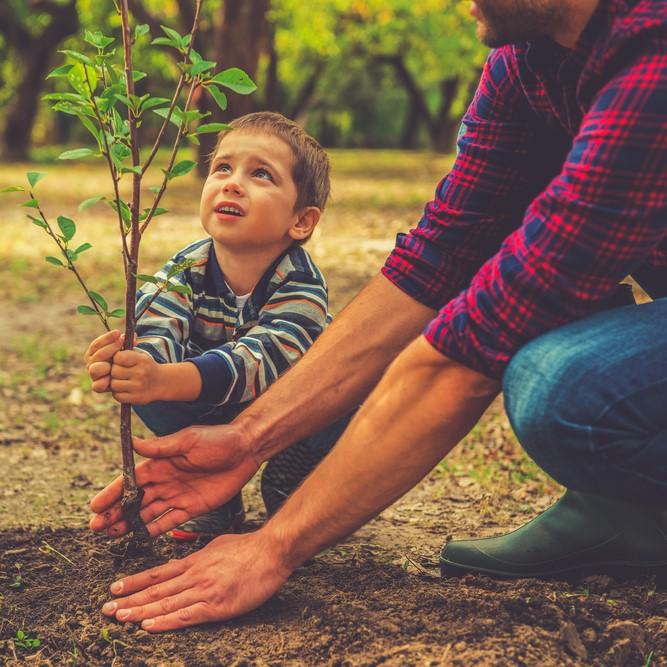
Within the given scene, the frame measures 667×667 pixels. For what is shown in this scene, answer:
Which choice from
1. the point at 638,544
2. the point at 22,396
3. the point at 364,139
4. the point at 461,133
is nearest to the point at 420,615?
the point at 638,544

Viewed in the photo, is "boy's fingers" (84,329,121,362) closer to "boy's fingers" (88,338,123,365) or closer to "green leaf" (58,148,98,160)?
"boy's fingers" (88,338,123,365)

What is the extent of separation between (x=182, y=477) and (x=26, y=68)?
2299 cm

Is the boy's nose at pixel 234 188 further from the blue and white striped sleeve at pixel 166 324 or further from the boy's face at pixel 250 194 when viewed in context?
the blue and white striped sleeve at pixel 166 324

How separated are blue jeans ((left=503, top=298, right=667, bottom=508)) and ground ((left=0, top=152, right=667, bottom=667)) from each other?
33cm

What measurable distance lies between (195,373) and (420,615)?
31.6 inches

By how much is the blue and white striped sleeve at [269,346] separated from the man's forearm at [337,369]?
10cm

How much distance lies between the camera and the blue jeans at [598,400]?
6.52 feet

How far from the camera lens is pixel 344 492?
6.89 feet

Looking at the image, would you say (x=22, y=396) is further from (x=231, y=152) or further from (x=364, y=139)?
(x=364, y=139)

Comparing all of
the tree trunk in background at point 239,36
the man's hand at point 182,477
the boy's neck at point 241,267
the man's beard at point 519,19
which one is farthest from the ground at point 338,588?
the tree trunk in background at point 239,36

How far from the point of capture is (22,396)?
4.73 meters

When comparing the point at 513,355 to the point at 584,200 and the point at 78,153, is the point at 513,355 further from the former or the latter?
the point at 78,153

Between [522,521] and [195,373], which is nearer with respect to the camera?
[195,373]

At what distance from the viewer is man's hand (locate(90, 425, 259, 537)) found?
2434mm
